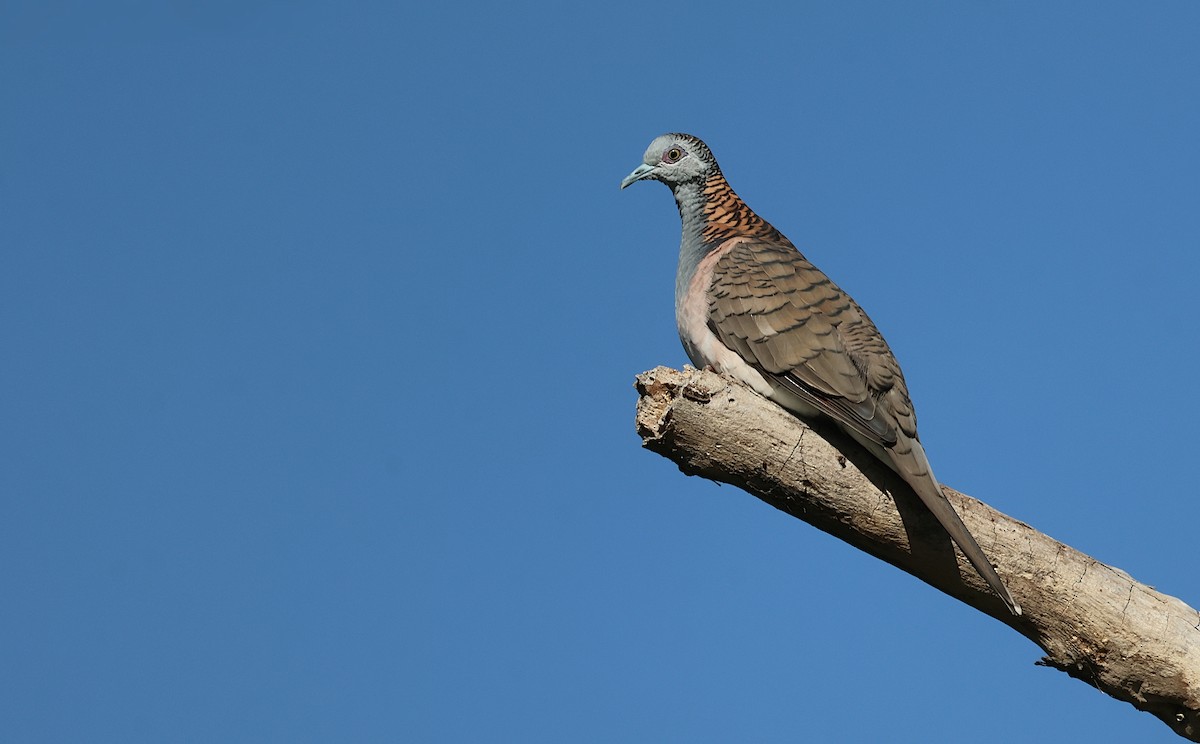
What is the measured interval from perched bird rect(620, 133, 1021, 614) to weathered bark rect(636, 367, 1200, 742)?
15cm

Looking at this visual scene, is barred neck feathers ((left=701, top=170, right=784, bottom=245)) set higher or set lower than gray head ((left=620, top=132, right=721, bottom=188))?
lower

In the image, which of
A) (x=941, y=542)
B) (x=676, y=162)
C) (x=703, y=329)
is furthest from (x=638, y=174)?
(x=941, y=542)

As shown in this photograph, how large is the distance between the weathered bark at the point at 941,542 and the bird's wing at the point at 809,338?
0.68 ft

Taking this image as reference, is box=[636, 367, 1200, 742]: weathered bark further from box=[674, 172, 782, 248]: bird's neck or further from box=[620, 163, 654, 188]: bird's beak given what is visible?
box=[620, 163, 654, 188]: bird's beak

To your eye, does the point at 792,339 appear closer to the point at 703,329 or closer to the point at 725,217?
the point at 703,329

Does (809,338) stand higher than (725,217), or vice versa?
(725,217)

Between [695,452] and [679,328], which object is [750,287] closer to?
[679,328]

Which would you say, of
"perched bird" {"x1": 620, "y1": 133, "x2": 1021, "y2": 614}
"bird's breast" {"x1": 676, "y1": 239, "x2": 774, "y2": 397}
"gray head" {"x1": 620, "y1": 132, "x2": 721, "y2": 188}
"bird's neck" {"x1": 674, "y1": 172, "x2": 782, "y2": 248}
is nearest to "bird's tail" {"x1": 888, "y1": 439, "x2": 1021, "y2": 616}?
"perched bird" {"x1": 620, "y1": 133, "x2": 1021, "y2": 614}

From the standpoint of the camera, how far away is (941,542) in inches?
166

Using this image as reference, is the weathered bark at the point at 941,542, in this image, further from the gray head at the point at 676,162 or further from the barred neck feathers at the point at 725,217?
the gray head at the point at 676,162

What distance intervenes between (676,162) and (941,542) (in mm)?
2720

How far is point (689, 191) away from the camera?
6.00 meters

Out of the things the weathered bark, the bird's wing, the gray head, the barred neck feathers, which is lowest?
the weathered bark

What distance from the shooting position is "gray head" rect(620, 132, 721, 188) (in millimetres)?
6004
